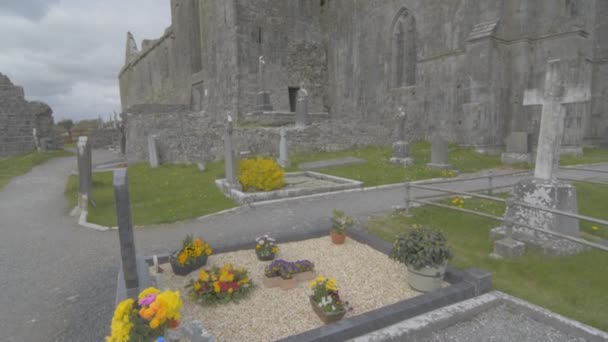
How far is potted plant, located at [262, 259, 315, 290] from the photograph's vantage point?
4.34 m

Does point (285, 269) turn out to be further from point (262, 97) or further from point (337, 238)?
point (262, 97)

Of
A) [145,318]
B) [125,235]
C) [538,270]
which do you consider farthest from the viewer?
[538,270]

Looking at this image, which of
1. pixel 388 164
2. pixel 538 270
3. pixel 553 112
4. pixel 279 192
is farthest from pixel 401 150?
pixel 538 270

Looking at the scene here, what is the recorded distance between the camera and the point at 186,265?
4715mm

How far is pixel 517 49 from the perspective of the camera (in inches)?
607

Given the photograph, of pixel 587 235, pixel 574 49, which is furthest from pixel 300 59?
pixel 587 235

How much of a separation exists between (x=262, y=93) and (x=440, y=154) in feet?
40.1

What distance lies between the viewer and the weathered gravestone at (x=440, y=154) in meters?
12.2

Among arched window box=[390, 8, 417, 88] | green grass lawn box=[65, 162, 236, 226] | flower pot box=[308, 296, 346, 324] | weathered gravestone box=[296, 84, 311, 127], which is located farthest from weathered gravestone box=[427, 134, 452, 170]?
flower pot box=[308, 296, 346, 324]

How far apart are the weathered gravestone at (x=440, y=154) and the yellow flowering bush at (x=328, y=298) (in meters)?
9.72

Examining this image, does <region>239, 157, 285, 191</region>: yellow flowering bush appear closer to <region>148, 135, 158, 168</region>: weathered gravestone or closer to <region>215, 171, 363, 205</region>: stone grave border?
<region>215, 171, 363, 205</region>: stone grave border

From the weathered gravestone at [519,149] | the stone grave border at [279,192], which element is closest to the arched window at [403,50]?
the weathered gravestone at [519,149]

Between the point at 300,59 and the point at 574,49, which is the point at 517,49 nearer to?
the point at 574,49

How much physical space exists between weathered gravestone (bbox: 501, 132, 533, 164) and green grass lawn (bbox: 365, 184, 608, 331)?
21.3ft
